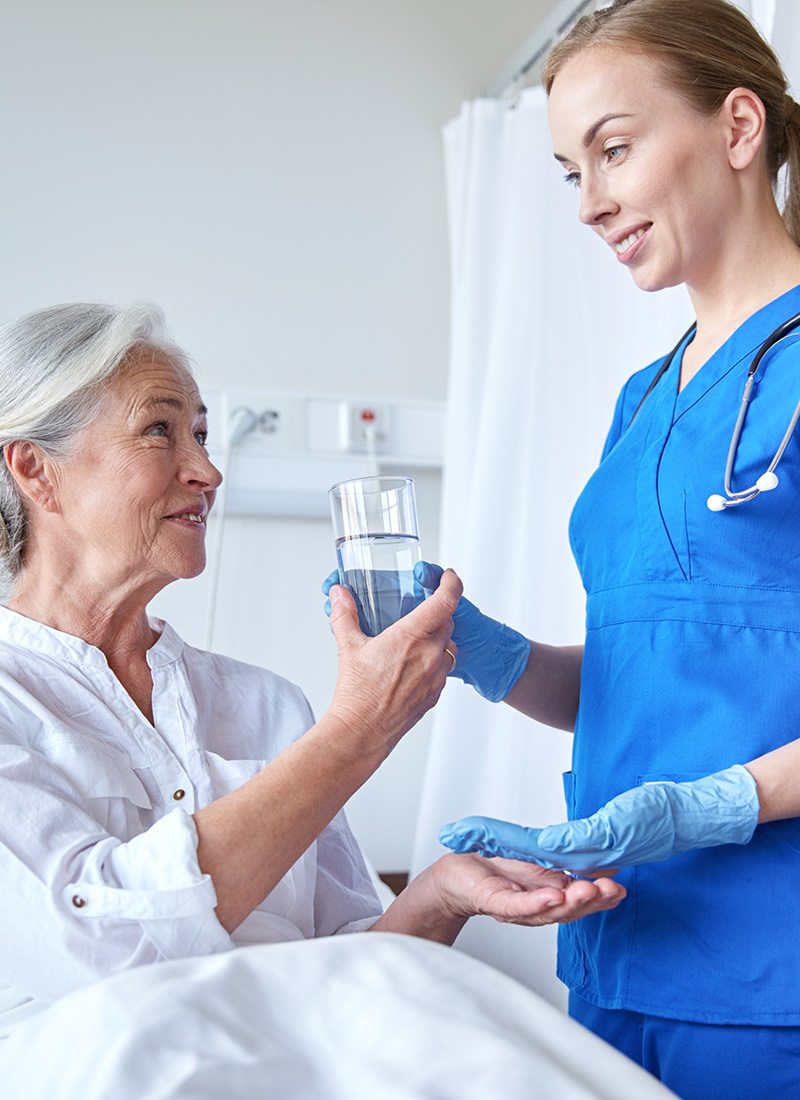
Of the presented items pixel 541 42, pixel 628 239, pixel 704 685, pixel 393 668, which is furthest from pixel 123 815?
pixel 541 42

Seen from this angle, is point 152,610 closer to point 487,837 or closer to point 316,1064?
point 487,837

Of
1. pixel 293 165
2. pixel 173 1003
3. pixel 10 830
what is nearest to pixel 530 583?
pixel 293 165

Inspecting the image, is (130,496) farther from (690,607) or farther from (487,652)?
(690,607)

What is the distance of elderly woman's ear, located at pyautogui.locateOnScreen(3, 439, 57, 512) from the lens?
1.21 m

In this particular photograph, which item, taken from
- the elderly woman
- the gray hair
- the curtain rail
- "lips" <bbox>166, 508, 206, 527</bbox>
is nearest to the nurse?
the elderly woman

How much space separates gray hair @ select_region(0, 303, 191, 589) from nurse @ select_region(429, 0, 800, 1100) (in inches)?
18.6

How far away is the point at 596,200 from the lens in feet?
3.74

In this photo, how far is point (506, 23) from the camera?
2.60 metres

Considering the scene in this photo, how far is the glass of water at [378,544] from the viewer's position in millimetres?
1039

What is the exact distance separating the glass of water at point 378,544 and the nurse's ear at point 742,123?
20.2 inches

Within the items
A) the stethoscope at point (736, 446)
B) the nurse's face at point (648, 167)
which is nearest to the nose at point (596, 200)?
the nurse's face at point (648, 167)

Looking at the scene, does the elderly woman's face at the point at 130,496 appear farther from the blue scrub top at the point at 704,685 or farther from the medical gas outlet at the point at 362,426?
the medical gas outlet at the point at 362,426

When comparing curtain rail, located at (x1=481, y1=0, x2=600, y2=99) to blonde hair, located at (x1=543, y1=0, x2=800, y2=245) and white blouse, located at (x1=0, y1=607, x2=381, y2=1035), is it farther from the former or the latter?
white blouse, located at (x1=0, y1=607, x2=381, y2=1035)

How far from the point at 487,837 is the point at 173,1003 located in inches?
13.5
